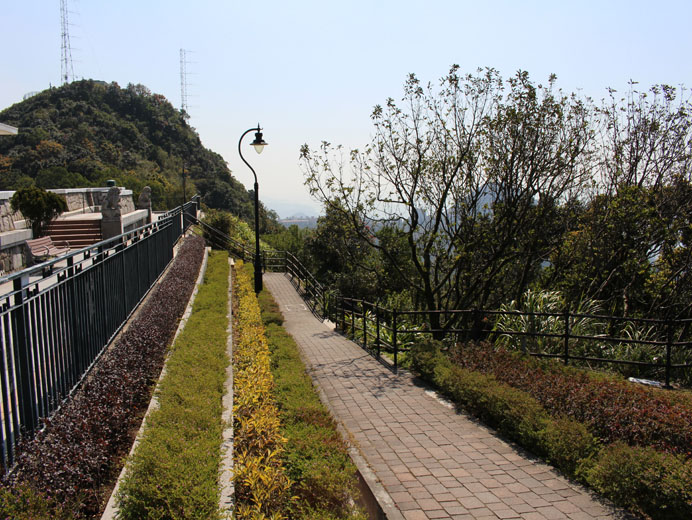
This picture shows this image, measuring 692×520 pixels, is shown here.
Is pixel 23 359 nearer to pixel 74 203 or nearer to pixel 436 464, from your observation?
pixel 436 464

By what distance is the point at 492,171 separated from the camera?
11375 millimetres

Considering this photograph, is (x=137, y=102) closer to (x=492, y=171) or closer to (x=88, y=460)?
(x=492, y=171)

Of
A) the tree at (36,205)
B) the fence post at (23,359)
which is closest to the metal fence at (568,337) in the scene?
the fence post at (23,359)

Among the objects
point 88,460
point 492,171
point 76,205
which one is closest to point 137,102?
point 76,205

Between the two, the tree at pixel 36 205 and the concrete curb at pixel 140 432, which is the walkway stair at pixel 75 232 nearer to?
the tree at pixel 36 205

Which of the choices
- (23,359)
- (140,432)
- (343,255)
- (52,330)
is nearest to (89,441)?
(140,432)

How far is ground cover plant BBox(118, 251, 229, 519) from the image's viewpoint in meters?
3.25

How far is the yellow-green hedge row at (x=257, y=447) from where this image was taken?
3523mm

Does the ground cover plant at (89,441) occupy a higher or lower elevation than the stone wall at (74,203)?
lower

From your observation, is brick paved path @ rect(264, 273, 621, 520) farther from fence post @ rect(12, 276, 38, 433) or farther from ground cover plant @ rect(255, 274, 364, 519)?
fence post @ rect(12, 276, 38, 433)

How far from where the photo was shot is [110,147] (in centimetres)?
6275

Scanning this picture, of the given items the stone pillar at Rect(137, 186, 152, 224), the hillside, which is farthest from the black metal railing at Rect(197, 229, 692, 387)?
the hillside

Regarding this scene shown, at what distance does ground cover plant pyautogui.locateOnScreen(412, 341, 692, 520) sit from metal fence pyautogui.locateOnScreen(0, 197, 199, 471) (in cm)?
466

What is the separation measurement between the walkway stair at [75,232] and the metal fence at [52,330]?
28.4ft
